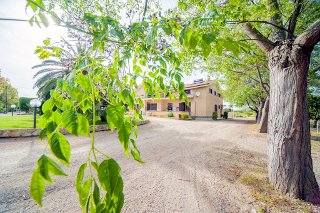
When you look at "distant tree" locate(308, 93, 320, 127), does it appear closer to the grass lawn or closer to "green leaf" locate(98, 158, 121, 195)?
"green leaf" locate(98, 158, 121, 195)

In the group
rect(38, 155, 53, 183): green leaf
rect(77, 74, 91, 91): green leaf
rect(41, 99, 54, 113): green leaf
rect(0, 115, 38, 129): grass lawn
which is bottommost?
rect(0, 115, 38, 129): grass lawn

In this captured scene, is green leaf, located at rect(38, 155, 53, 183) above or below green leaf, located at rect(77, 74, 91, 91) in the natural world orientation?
below

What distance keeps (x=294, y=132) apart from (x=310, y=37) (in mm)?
1803

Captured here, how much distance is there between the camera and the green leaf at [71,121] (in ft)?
1.98

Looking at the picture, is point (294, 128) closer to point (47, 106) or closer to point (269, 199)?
Answer: point (269, 199)

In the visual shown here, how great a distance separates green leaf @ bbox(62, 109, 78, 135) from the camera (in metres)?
0.60

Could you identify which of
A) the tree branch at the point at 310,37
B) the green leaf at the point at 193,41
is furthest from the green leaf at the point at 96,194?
the tree branch at the point at 310,37

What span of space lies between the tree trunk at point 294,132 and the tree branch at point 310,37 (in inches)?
4.0

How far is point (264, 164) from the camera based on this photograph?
523 cm

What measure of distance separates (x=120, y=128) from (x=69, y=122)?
0.63 feet

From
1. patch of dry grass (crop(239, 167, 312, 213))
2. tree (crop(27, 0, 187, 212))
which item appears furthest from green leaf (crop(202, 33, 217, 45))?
patch of dry grass (crop(239, 167, 312, 213))

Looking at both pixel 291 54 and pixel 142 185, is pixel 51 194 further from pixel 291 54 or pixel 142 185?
pixel 291 54

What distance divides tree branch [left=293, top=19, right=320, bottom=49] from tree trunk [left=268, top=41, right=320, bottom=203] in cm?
10

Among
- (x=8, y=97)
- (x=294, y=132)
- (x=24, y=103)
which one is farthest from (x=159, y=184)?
(x=8, y=97)
